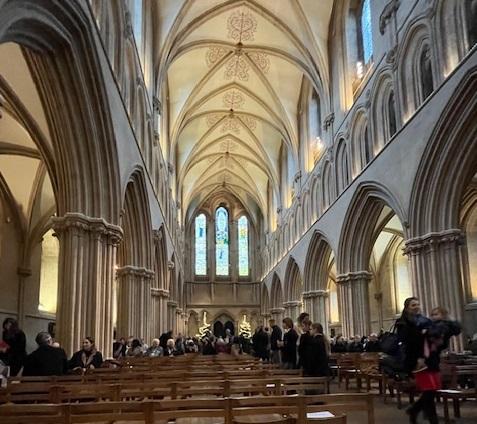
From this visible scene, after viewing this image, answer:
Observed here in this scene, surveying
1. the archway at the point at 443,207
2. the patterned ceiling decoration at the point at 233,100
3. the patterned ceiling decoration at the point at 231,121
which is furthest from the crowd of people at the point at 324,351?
the patterned ceiling decoration at the point at 231,121

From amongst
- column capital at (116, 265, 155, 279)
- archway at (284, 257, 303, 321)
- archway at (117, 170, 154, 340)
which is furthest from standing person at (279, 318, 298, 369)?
archway at (284, 257, 303, 321)

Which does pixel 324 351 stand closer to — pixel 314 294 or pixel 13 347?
pixel 13 347

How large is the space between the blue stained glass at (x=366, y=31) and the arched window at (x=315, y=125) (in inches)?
226

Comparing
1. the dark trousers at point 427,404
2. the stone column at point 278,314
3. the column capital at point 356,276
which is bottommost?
the dark trousers at point 427,404

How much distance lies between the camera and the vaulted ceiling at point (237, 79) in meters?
22.5

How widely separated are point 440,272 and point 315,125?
43.3 feet

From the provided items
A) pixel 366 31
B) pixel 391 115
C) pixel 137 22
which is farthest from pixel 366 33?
pixel 137 22

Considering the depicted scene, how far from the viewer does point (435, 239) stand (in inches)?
577

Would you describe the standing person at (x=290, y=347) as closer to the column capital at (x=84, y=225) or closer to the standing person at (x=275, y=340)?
the standing person at (x=275, y=340)

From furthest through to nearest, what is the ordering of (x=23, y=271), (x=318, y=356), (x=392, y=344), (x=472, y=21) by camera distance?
(x=23, y=271) < (x=472, y=21) < (x=318, y=356) < (x=392, y=344)

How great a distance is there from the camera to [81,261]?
499 inches

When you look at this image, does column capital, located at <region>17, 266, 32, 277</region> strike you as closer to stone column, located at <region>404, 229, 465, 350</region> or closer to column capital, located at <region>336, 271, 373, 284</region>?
column capital, located at <region>336, 271, 373, 284</region>

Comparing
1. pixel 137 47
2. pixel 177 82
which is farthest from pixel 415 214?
pixel 177 82

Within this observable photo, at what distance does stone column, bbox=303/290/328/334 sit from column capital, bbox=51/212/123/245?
15.0m
